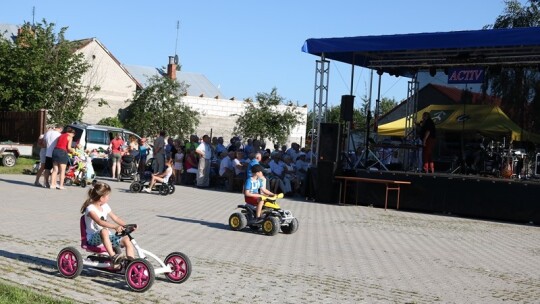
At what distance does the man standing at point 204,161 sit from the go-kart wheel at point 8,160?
8.49 metres

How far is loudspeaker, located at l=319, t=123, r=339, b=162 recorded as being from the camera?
70.1ft

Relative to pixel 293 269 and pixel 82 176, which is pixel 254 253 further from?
pixel 82 176

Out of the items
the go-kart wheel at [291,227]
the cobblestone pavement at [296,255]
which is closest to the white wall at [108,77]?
the cobblestone pavement at [296,255]

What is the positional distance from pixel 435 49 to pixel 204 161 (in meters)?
8.43

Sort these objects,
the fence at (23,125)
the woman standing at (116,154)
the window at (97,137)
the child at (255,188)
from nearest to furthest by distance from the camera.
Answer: the child at (255,188) < the woman standing at (116,154) < the window at (97,137) < the fence at (23,125)

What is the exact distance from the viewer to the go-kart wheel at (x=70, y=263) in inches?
327

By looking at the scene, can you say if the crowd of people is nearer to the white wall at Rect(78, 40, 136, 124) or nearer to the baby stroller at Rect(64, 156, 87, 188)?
the baby stroller at Rect(64, 156, 87, 188)

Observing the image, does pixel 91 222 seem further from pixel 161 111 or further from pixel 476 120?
pixel 161 111

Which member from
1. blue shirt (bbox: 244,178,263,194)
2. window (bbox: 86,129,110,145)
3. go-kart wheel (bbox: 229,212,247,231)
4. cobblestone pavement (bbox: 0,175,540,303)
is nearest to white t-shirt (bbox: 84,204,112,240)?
cobblestone pavement (bbox: 0,175,540,303)

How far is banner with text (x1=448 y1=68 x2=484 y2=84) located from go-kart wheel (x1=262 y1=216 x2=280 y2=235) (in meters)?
12.3

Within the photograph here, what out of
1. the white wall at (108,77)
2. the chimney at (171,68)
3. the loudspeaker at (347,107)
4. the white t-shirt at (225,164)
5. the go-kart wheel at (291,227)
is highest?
the chimney at (171,68)

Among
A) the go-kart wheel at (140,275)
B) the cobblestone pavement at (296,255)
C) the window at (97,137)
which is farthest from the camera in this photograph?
the window at (97,137)

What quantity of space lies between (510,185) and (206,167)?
1039cm

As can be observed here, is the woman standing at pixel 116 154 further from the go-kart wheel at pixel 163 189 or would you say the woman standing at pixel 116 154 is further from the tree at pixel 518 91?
the tree at pixel 518 91
